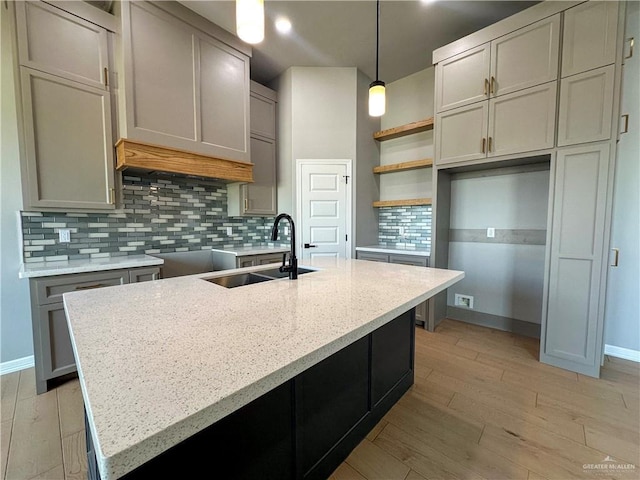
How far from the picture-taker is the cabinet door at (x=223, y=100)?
9.07 ft

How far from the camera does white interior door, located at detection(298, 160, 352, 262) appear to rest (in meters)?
3.58

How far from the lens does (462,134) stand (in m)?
2.73

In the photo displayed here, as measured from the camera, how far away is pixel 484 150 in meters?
2.59

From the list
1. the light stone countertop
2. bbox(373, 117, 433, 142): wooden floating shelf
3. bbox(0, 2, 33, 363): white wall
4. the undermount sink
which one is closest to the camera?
the light stone countertop

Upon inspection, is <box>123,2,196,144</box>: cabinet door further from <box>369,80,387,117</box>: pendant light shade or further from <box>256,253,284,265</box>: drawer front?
<box>369,80,387,117</box>: pendant light shade

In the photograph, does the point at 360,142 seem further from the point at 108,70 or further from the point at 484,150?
the point at 108,70

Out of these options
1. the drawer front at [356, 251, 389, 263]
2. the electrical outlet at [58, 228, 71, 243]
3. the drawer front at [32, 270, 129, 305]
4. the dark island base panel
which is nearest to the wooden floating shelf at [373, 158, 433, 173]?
the drawer front at [356, 251, 389, 263]

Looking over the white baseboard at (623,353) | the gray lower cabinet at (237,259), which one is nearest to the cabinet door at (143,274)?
the gray lower cabinet at (237,259)

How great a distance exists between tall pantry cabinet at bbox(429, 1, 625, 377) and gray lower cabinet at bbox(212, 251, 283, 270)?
2478 millimetres

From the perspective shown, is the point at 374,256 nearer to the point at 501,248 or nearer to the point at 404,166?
the point at 404,166

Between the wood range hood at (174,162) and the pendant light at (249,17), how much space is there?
1.61 meters

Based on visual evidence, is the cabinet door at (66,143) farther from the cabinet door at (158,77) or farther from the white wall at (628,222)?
the white wall at (628,222)

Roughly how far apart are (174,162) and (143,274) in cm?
105

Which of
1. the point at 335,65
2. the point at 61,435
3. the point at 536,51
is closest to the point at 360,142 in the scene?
the point at 335,65
